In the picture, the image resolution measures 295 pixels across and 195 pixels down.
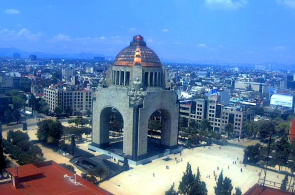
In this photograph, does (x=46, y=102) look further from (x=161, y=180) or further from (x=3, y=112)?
(x=161, y=180)

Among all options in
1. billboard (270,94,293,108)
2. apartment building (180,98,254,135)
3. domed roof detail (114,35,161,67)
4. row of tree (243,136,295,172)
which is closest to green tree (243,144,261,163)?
row of tree (243,136,295,172)

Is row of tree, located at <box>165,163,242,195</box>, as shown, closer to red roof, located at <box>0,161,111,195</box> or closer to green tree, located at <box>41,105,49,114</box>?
red roof, located at <box>0,161,111,195</box>

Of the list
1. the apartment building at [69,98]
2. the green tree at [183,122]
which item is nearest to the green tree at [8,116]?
the apartment building at [69,98]

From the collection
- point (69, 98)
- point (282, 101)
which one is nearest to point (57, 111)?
point (69, 98)

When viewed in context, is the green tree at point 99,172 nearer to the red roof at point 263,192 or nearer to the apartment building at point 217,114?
the red roof at point 263,192

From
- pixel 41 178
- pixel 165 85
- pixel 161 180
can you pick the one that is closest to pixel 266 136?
pixel 165 85

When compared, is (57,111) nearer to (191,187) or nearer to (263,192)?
(191,187)
